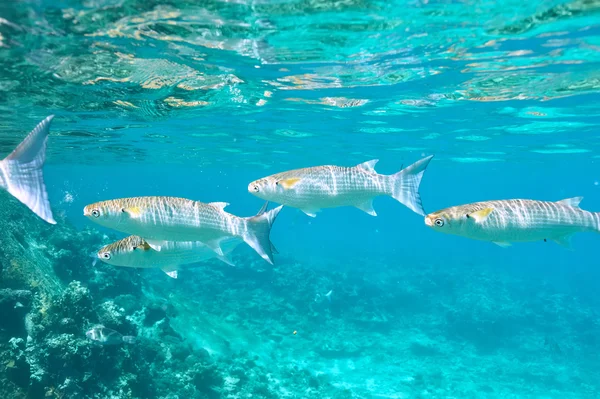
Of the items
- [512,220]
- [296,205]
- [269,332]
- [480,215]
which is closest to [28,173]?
[296,205]

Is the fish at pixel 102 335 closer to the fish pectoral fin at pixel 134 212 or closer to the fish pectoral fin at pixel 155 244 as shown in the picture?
Answer: the fish pectoral fin at pixel 155 244

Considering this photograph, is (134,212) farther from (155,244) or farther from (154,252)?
(154,252)

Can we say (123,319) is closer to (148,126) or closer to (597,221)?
(597,221)

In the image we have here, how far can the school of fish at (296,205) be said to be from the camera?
5.09m

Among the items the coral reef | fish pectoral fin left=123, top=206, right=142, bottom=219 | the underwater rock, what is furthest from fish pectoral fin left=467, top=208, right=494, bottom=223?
the underwater rock

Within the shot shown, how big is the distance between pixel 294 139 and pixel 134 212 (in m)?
24.7

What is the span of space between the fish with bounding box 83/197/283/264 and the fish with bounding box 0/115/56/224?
1169 millimetres

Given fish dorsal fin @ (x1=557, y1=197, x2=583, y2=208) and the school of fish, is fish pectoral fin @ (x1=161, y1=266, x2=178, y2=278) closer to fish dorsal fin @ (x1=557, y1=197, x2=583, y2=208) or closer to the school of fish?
the school of fish

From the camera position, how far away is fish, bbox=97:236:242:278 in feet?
19.5

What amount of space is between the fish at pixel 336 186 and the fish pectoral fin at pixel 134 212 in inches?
64.1

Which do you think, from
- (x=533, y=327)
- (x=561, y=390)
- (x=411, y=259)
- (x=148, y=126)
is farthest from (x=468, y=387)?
(x=411, y=259)

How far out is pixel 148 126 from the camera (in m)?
23.5

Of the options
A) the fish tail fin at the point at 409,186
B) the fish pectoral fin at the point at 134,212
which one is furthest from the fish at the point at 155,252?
the fish tail fin at the point at 409,186

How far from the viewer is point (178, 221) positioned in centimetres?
531
